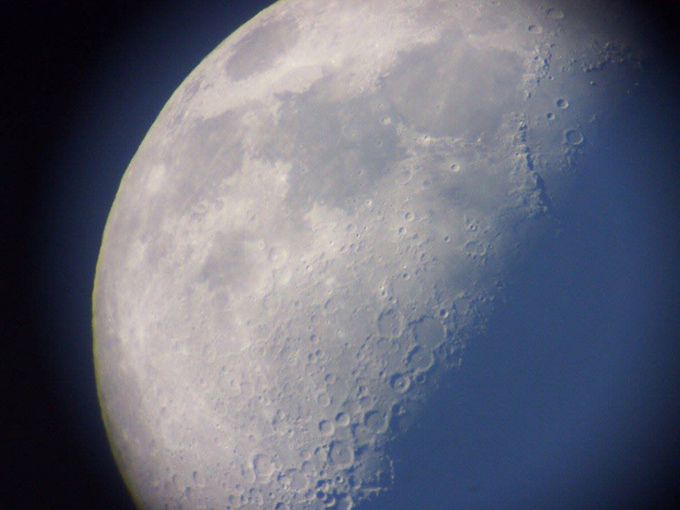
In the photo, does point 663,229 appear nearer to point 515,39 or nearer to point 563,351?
point 563,351

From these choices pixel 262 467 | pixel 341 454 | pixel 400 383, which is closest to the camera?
pixel 400 383

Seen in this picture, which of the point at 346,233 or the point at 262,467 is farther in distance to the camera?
the point at 262,467

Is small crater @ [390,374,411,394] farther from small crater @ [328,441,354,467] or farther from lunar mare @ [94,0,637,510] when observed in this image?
small crater @ [328,441,354,467]

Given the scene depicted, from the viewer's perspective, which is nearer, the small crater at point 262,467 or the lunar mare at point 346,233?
the lunar mare at point 346,233

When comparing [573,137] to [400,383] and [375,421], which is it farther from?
[375,421]

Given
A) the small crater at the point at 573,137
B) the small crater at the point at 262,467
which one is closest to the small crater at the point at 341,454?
the small crater at the point at 262,467

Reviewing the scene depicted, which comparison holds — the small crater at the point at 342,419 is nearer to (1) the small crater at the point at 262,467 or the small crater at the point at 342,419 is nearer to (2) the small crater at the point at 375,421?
(2) the small crater at the point at 375,421

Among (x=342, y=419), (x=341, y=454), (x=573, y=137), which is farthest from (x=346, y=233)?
(x=573, y=137)

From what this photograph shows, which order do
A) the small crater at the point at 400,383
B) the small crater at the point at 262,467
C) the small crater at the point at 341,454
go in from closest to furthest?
the small crater at the point at 400,383 → the small crater at the point at 341,454 → the small crater at the point at 262,467

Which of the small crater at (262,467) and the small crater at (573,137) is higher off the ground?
the small crater at (573,137)
